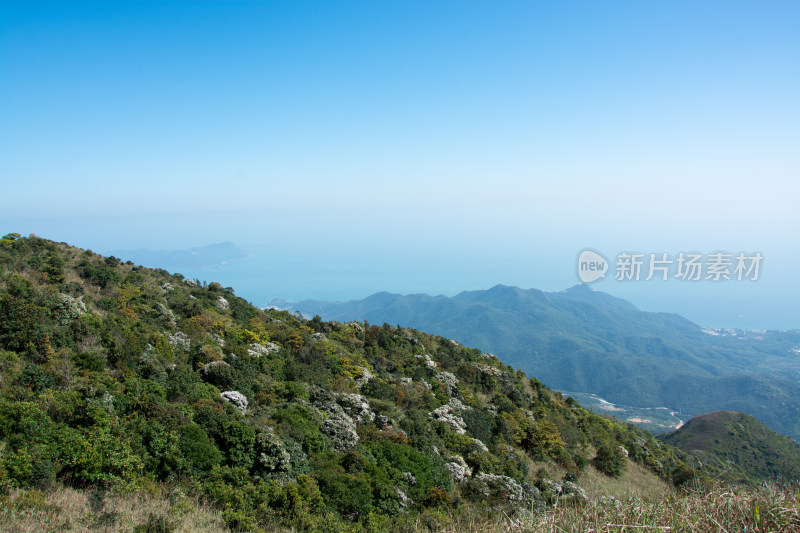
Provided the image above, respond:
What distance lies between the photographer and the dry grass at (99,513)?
242 inches

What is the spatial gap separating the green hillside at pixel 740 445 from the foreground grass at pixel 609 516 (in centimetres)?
4741

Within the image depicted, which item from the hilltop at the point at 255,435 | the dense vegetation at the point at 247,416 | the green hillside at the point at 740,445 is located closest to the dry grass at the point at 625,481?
the hilltop at the point at 255,435

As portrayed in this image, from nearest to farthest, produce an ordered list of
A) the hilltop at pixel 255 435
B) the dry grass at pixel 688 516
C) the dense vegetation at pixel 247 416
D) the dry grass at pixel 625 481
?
the dry grass at pixel 688 516 < the hilltop at pixel 255 435 < the dense vegetation at pixel 247 416 < the dry grass at pixel 625 481

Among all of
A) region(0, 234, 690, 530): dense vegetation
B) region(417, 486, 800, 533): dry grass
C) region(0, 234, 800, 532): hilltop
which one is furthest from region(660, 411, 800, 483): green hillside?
region(417, 486, 800, 533): dry grass

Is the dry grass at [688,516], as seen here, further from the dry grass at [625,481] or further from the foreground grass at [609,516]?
Answer: the dry grass at [625,481]

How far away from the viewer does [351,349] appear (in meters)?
25.6

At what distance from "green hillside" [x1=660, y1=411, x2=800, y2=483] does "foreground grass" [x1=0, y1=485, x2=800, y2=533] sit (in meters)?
47.4

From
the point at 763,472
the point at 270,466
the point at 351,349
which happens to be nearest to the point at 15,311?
the point at 270,466

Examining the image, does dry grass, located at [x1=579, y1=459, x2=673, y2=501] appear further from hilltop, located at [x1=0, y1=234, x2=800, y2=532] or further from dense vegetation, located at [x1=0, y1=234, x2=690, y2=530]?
dense vegetation, located at [x1=0, y1=234, x2=690, y2=530]

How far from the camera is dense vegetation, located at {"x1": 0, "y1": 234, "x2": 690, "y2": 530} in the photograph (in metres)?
8.62

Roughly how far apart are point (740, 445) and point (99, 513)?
64.5m

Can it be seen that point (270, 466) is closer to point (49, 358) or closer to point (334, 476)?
point (334, 476)

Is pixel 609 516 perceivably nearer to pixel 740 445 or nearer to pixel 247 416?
pixel 247 416

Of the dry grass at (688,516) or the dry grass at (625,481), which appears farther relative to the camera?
the dry grass at (625,481)
